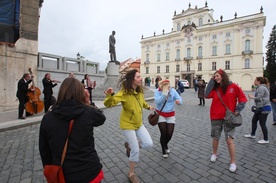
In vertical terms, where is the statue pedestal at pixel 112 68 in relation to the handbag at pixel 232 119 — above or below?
above

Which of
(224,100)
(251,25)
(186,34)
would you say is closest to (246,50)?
(251,25)

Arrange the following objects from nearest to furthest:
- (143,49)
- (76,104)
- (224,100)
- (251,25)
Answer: (76,104)
(224,100)
(251,25)
(143,49)

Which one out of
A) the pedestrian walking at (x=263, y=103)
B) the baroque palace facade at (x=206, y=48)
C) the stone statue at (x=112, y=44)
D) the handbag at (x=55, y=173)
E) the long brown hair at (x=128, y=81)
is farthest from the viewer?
the baroque palace facade at (x=206, y=48)

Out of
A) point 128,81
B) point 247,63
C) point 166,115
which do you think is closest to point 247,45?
point 247,63

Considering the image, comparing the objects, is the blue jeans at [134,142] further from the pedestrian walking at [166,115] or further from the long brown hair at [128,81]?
the pedestrian walking at [166,115]

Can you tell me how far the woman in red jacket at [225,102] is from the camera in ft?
10.7

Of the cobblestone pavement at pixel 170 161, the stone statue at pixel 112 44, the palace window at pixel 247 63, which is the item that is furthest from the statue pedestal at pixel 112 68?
the palace window at pixel 247 63

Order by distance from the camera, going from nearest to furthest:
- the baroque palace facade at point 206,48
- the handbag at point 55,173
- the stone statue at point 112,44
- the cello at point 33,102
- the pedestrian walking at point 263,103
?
the handbag at point 55,173 → the pedestrian walking at point 263,103 → the cello at point 33,102 → the stone statue at point 112,44 → the baroque palace facade at point 206,48

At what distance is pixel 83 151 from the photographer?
1643 mm

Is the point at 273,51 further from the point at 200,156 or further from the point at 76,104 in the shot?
the point at 76,104

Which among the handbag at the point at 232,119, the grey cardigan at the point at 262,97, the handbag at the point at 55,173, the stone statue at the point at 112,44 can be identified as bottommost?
the handbag at the point at 55,173

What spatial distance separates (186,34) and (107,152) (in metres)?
49.7

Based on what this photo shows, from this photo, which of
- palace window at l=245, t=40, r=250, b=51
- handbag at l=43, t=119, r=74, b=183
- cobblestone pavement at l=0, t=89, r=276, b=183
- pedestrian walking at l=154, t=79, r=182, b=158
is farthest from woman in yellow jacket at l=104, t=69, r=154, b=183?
palace window at l=245, t=40, r=250, b=51

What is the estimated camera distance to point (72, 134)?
1579mm
